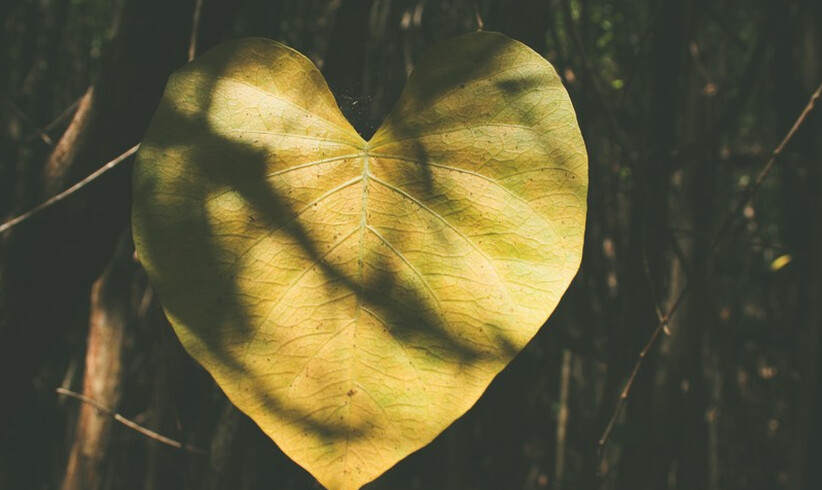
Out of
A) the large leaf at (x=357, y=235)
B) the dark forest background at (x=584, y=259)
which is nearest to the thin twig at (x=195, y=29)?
the dark forest background at (x=584, y=259)

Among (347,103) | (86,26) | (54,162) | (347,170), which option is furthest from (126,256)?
(86,26)

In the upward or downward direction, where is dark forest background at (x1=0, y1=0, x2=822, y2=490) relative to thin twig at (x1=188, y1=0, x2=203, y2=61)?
downward

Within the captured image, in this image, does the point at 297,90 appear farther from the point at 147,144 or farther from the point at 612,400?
the point at 612,400

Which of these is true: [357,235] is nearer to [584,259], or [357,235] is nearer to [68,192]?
[68,192]

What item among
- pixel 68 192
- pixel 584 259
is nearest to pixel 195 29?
pixel 68 192

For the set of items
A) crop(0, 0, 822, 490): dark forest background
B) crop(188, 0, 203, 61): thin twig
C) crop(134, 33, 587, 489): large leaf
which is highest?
crop(188, 0, 203, 61): thin twig

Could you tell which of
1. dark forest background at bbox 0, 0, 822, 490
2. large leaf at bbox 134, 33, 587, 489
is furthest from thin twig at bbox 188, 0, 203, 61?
large leaf at bbox 134, 33, 587, 489

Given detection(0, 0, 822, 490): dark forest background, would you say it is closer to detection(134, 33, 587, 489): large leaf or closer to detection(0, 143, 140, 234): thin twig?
detection(0, 143, 140, 234): thin twig

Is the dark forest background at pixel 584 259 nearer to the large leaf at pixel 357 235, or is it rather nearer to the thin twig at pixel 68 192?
the thin twig at pixel 68 192
